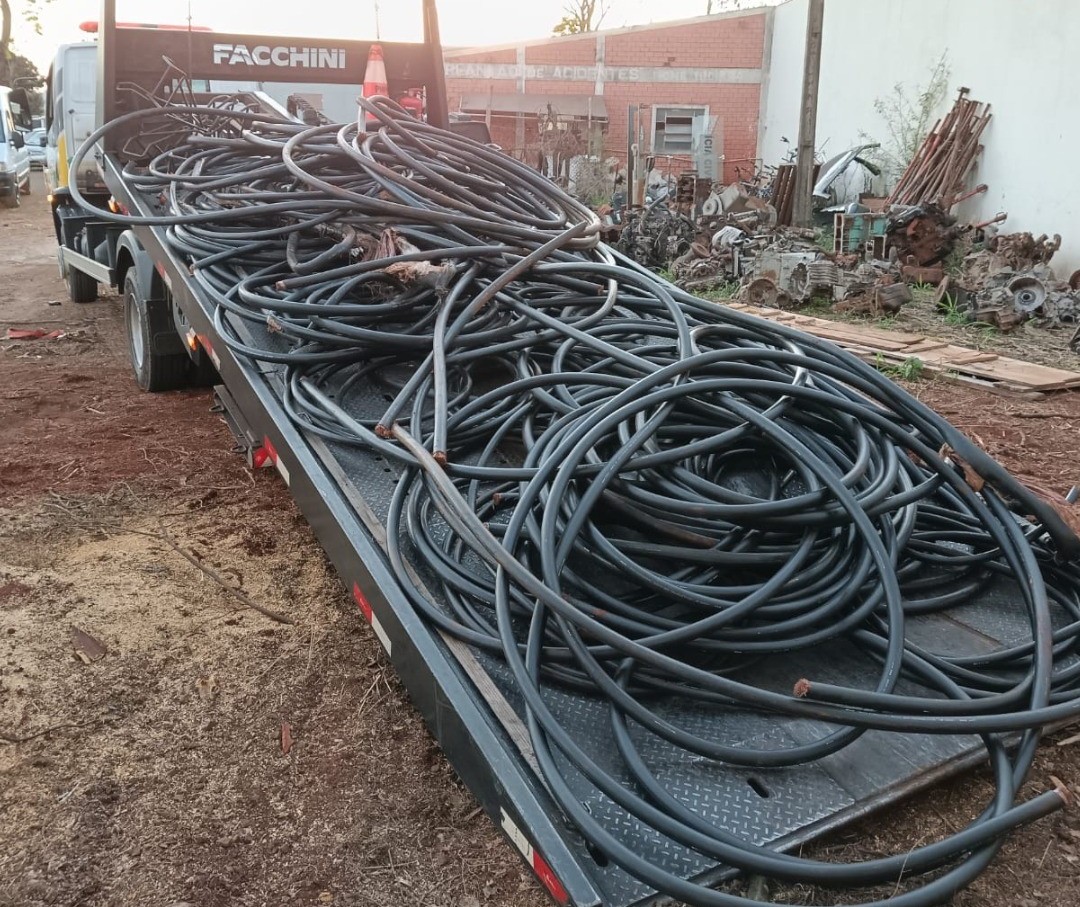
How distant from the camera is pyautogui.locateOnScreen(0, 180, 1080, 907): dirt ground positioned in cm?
192

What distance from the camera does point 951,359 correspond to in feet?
20.3

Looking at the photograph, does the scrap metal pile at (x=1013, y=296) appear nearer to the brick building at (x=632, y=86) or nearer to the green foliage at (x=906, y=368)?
the green foliage at (x=906, y=368)

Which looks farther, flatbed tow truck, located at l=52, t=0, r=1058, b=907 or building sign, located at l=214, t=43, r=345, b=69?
building sign, located at l=214, t=43, r=345, b=69

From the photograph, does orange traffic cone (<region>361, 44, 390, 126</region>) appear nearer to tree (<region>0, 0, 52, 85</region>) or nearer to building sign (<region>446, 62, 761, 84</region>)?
building sign (<region>446, 62, 761, 84</region>)

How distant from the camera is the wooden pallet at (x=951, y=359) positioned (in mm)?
5699

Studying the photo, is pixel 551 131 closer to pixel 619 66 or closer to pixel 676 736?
pixel 619 66

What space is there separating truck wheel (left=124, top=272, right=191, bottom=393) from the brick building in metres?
15.0

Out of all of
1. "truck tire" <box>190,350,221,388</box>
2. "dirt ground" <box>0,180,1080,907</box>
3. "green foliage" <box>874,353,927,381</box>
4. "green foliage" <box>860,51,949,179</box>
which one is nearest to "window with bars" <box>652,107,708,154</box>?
"green foliage" <box>860,51,949,179</box>

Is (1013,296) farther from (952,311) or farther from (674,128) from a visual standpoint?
(674,128)

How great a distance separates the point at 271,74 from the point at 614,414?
4127 millimetres

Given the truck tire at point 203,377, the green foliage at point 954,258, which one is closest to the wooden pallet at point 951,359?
the green foliage at point 954,258

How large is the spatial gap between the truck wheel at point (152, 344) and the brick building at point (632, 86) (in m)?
15.0

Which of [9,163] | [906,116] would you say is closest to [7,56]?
[9,163]

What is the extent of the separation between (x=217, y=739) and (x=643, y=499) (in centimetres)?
129
